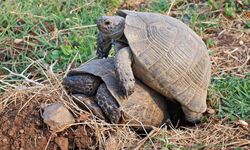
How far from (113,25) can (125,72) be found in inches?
13.7

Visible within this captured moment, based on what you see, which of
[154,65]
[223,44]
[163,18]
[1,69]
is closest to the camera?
[154,65]

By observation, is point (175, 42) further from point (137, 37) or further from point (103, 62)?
point (103, 62)

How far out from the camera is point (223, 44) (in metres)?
4.61

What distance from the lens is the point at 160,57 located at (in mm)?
3174

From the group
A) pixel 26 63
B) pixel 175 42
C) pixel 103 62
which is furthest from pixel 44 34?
pixel 175 42

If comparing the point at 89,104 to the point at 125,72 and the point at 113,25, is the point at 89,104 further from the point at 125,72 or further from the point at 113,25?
the point at 113,25

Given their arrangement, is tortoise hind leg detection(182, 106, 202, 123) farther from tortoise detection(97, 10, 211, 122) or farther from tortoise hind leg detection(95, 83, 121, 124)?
tortoise hind leg detection(95, 83, 121, 124)

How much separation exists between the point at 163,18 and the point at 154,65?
382 millimetres

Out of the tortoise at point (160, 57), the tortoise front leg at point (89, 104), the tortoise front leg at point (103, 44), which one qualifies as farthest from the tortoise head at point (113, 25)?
the tortoise front leg at point (89, 104)

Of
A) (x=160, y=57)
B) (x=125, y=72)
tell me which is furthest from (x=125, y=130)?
(x=160, y=57)

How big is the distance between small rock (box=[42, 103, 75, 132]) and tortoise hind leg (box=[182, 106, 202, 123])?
74 cm

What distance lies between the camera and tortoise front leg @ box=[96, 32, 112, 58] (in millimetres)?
3531

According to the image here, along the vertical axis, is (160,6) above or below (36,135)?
below

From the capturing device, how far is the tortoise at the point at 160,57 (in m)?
3.15
